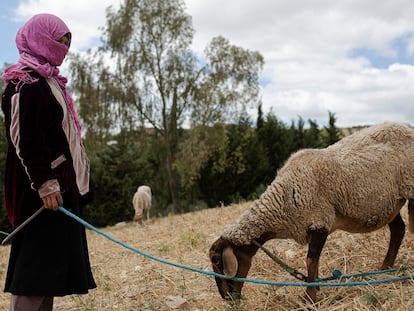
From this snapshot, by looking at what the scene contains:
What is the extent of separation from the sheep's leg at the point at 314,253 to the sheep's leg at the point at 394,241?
113cm

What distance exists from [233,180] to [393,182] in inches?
767

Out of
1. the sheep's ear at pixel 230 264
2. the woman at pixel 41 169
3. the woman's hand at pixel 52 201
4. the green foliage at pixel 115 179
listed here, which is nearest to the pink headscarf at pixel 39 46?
the woman at pixel 41 169

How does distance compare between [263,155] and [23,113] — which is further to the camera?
[263,155]

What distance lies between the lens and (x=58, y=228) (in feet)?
10.8

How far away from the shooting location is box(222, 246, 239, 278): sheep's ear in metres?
4.02

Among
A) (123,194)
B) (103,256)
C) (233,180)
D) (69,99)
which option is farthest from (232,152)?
(69,99)

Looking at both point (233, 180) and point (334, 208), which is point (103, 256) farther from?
point (233, 180)

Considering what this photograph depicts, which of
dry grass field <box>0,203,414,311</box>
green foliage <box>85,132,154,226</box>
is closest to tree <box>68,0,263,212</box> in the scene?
green foliage <box>85,132,154,226</box>

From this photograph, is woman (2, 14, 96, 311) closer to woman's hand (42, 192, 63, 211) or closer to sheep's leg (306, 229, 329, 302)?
woman's hand (42, 192, 63, 211)

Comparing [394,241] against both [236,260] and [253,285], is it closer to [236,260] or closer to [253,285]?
[253,285]

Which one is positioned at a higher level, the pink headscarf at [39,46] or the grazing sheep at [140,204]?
the pink headscarf at [39,46]

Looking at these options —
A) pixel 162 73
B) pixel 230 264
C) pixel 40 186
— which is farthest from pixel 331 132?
pixel 40 186

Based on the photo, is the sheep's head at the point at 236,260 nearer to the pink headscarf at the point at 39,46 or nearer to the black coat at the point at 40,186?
the black coat at the point at 40,186

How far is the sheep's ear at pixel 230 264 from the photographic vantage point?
158 inches
